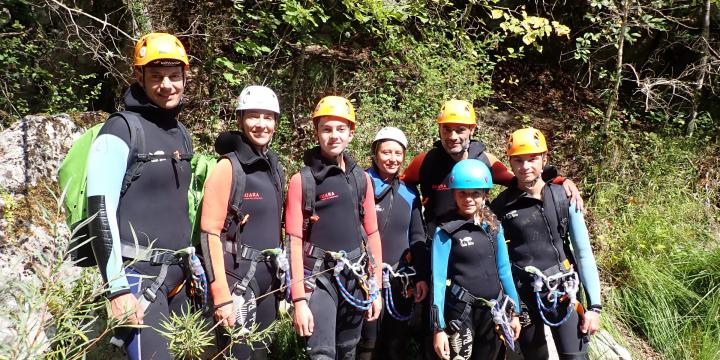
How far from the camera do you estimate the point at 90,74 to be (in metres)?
7.15

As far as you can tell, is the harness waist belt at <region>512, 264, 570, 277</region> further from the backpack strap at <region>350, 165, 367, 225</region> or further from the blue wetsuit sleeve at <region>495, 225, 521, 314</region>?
the backpack strap at <region>350, 165, 367, 225</region>

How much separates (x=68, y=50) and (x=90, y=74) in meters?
0.42

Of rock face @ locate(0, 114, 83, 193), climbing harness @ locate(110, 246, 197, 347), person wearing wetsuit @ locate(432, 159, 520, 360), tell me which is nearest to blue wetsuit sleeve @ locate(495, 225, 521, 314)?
person wearing wetsuit @ locate(432, 159, 520, 360)

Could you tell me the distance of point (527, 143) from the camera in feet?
14.1

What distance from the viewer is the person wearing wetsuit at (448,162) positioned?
14.7 ft

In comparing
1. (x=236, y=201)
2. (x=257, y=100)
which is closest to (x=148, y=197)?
(x=236, y=201)

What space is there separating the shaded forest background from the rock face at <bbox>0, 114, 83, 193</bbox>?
1635 mm

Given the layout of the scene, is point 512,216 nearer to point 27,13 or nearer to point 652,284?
point 652,284

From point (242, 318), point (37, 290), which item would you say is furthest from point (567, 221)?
point (37, 290)

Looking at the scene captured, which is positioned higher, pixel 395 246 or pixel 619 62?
pixel 619 62

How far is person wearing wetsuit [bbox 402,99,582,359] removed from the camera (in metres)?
4.49

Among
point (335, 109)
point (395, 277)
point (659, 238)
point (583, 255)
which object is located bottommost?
point (659, 238)

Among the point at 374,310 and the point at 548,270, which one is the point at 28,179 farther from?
the point at 548,270

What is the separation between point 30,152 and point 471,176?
12.7 feet
